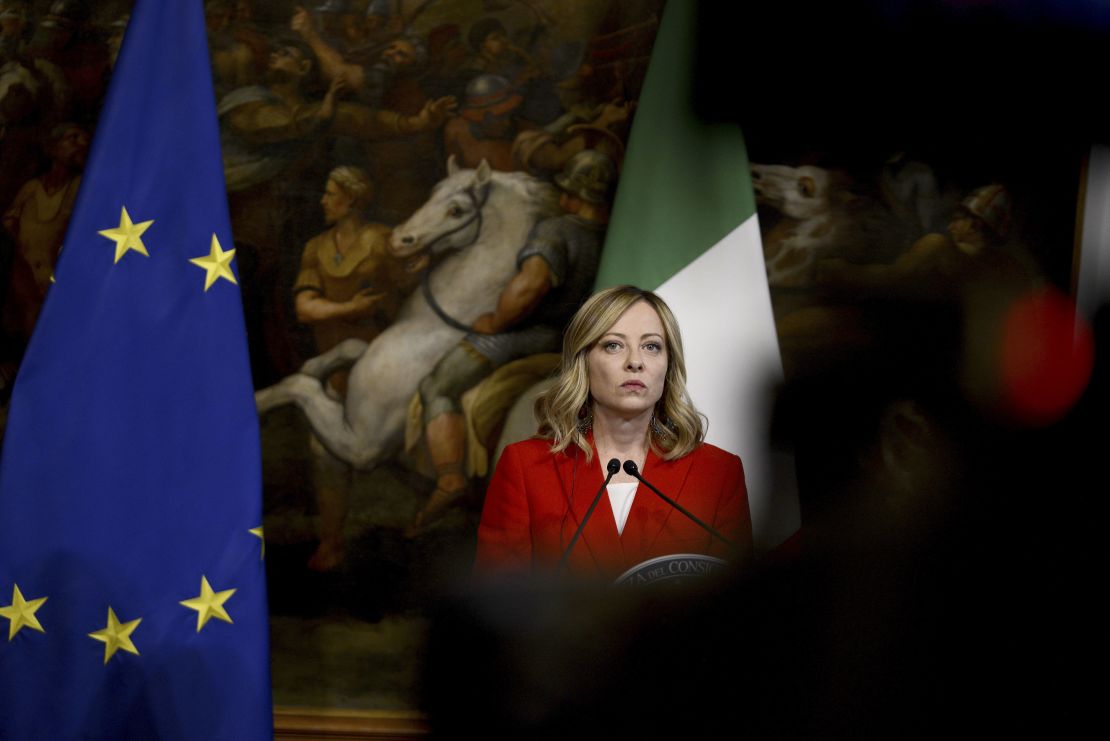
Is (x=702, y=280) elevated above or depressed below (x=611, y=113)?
below

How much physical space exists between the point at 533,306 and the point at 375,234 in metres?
0.78

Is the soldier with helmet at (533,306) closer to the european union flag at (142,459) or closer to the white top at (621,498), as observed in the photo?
the european union flag at (142,459)

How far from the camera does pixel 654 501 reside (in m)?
2.47

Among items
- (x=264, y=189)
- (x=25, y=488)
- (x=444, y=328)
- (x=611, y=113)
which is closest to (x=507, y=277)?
(x=444, y=328)

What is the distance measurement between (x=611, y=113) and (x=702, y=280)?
3.47 feet

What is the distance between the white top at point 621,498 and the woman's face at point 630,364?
0.73 ft

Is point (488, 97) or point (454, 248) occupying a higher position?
point (488, 97)

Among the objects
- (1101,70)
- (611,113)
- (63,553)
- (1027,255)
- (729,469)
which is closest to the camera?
(1101,70)

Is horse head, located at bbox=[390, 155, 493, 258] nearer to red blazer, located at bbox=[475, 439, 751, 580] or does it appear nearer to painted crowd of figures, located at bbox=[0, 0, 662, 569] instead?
painted crowd of figures, located at bbox=[0, 0, 662, 569]

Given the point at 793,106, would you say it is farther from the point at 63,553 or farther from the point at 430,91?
the point at 430,91

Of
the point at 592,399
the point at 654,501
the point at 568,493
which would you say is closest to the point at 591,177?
the point at 592,399

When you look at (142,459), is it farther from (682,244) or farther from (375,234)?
(682,244)

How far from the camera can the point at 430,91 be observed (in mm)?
4219

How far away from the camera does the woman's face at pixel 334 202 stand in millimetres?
4242
